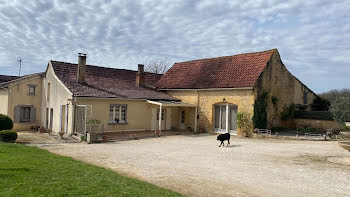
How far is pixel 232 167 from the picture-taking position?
10188mm

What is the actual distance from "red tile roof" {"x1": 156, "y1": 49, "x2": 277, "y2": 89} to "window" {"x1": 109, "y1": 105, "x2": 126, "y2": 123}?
6117 millimetres

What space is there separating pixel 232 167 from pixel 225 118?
11281mm

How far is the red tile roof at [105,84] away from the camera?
761 inches

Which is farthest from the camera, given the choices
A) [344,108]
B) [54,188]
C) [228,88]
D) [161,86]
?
[161,86]

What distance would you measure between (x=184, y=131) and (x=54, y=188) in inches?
680

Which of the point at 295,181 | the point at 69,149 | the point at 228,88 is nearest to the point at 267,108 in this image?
the point at 228,88

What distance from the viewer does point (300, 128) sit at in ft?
72.0

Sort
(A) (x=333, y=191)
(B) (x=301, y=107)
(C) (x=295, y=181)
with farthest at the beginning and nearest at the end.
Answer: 1. (B) (x=301, y=107)
2. (C) (x=295, y=181)
3. (A) (x=333, y=191)

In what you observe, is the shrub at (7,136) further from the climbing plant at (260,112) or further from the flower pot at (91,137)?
the climbing plant at (260,112)

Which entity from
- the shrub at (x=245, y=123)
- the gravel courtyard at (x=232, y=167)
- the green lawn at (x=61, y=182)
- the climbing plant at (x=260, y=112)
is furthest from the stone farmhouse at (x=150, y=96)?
the green lawn at (x=61, y=182)

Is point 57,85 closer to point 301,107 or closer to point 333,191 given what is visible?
point 333,191

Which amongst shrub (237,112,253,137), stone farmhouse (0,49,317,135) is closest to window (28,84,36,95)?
stone farmhouse (0,49,317,135)

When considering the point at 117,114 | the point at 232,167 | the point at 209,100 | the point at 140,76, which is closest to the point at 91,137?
the point at 117,114

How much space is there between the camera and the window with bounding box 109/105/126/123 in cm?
1978
